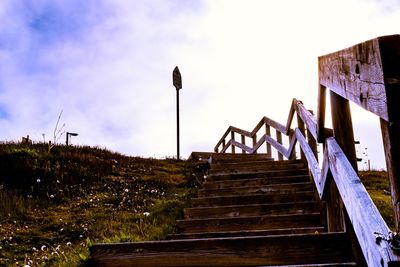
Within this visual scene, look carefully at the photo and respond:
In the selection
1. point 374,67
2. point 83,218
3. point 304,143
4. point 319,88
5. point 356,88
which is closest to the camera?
point 374,67

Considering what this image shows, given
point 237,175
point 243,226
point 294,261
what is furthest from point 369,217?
point 237,175

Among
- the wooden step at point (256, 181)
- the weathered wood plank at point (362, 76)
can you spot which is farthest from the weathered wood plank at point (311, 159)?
the weathered wood plank at point (362, 76)

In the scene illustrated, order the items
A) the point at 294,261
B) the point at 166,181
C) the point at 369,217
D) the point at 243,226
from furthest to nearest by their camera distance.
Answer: the point at 166,181, the point at 243,226, the point at 294,261, the point at 369,217

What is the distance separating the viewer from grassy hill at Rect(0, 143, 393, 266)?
23.6 feet

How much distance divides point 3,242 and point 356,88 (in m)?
6.99

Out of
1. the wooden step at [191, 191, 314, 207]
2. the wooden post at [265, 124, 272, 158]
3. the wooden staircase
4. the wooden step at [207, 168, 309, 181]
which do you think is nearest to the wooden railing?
the wooden staircase

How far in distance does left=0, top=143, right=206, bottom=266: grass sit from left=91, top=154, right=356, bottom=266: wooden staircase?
75cm

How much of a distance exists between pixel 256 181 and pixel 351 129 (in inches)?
169

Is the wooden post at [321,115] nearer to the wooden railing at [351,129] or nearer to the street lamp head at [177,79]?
the wooden railing at [351,129]

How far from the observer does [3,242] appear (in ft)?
24.3

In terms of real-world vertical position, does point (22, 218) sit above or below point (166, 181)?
below

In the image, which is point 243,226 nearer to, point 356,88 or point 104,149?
point 356,88

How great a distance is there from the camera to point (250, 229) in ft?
17.7

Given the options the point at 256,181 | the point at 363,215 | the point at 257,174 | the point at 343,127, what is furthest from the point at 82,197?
the point at 363,215
